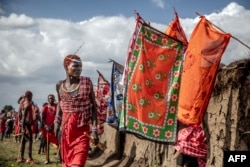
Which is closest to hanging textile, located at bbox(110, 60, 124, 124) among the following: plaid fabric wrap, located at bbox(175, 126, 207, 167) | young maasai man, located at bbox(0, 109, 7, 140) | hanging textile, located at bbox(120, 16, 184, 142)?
hanging textile, located at bbox(120, 16, 184, 142)

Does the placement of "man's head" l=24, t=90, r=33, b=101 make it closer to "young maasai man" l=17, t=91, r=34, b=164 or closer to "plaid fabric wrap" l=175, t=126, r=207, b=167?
"young maasai man" l=17, t=91, r=34, b=164

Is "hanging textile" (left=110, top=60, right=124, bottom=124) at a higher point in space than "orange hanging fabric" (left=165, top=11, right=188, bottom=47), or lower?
lower

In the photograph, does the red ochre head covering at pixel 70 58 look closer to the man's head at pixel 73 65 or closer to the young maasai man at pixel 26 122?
the man's head at pixel 73 65

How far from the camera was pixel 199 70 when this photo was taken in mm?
7453

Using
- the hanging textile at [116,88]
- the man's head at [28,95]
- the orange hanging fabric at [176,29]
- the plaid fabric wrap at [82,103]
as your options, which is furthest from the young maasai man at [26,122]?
the plaid fabric wrap at [82,103]

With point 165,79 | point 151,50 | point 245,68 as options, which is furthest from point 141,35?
point 245,68

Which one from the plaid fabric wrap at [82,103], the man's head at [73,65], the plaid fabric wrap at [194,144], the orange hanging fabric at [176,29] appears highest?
the orange hanging fabric at [176,29]

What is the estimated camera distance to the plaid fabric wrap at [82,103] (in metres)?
6.46

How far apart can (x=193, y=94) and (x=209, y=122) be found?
0.70 metres

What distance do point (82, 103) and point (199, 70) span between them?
86.9 inches

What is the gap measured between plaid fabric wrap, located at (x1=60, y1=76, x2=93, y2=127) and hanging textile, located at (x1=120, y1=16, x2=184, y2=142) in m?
1.54

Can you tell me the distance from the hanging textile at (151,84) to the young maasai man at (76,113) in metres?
1.52

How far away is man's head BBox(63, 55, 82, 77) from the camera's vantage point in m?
6.57

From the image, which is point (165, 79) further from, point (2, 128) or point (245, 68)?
point (2, 128)
